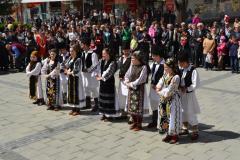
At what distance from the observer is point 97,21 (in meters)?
25.9

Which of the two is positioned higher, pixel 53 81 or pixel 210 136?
pixel 53 81

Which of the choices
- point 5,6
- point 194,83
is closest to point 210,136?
point 194,83

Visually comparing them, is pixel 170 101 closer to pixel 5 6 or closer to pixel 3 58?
pixel 3 58

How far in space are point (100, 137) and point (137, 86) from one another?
1200mm

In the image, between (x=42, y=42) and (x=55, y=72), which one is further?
(x=42, y=42)

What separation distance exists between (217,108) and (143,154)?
10.8 ft

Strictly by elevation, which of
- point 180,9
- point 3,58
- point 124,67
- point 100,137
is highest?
point 180,9

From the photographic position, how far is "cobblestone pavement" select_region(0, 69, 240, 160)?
282 inches

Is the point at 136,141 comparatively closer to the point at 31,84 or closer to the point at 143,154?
the point at 143,154

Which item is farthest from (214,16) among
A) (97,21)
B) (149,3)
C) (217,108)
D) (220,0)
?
(217,108)

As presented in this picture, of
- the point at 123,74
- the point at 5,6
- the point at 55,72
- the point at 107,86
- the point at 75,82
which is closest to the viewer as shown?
the point at 123,74

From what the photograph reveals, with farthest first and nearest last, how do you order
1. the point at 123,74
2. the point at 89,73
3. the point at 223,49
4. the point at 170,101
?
the point at 223,49, the point at 89,73, the point at 123,74, the point at 170,101

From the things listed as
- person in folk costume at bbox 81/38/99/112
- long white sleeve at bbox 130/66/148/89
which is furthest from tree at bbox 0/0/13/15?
long white sleeve at bbox 130/66/148/89

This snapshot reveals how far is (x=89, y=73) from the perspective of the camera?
31.7ft
